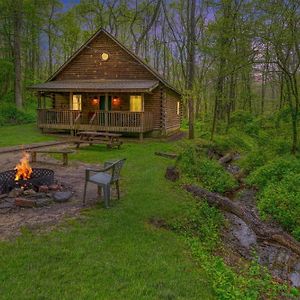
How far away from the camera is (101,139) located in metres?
17.4

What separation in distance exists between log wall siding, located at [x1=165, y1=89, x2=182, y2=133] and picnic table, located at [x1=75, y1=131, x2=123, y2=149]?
717 cm

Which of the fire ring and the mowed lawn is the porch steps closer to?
the fire ring

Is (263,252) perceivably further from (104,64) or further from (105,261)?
(104,64)

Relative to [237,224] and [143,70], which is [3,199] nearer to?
[237,224]

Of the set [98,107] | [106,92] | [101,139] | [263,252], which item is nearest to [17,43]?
[98,107]

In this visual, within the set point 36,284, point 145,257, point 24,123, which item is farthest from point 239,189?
point 24,123

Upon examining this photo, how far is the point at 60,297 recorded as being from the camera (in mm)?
4113

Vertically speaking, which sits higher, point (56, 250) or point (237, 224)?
point (56, 250)

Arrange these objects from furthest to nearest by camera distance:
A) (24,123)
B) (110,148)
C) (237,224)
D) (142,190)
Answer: (24,123), (110,148), (142,190), (237,224)

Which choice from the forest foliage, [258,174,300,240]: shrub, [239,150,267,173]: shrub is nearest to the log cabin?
the forest foliage

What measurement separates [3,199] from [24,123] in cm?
2248

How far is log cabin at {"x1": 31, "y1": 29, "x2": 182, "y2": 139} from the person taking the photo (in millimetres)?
20484

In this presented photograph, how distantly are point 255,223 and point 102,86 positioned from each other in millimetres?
14807

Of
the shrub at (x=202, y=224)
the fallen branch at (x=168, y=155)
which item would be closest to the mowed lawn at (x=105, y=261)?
the shrub at (x=202, y=224)
